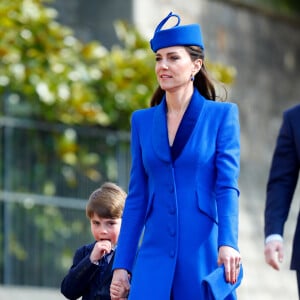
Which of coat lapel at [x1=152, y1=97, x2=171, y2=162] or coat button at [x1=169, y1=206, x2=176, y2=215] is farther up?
coat lapel at [x1=152, y1=97, x2=171, y2=162]

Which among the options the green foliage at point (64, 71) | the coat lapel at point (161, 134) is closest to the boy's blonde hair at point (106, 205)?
the coat lapel at point (161, 134)

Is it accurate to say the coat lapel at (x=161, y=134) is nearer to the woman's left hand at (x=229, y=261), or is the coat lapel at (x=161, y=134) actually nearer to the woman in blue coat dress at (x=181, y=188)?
the woman in blue coat dress at (x=181, y=188)

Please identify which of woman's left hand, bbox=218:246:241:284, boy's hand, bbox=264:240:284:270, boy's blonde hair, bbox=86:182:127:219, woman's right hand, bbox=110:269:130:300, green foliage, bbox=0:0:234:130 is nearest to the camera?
woman's left hand, bbox=218:246:241:284

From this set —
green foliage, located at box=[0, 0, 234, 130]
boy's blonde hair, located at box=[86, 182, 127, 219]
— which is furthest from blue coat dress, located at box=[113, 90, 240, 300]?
green foliage, located at box=[0, 0, 234, 130]

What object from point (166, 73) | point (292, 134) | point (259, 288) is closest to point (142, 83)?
point (259, 288)

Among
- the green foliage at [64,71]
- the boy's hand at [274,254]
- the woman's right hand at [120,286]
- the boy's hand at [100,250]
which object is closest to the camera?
the woman's right hand at [120,286]

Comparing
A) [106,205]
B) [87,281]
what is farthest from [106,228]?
[87,281]

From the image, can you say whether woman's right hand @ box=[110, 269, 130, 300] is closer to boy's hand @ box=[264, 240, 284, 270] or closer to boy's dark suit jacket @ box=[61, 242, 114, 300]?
boy's dark suit jacket @ box=[61, 242, 114, 300]

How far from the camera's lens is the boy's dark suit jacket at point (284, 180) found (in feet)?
23.9

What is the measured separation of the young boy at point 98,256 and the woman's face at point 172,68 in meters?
0.92

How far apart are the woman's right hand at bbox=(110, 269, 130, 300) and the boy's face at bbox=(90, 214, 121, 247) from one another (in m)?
0.75

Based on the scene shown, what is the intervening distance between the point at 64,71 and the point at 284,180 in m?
4.94

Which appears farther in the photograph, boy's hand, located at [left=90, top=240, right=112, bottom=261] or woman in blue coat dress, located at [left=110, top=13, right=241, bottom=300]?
boy's hand, located at [left=90, top=240, right=112, bottom=261]

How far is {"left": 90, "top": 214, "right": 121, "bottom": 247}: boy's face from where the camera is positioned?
736 centimetres
